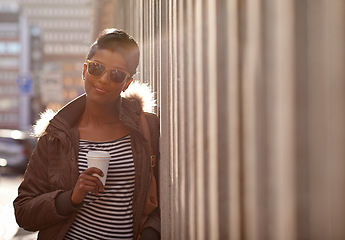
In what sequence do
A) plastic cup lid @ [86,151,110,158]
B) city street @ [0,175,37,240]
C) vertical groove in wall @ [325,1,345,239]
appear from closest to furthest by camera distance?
vertical groove in wall @ [325,1,345,239], plastic cup lid @ [86,151,110,158], city street @ [0,175,37,240]

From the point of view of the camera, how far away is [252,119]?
1.40 metres

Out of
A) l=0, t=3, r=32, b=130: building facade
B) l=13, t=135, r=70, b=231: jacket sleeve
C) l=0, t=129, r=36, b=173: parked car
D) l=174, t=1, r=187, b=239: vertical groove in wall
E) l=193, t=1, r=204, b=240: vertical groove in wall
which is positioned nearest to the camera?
l=193, t=1, r=204, b=240: vertical groove in wall

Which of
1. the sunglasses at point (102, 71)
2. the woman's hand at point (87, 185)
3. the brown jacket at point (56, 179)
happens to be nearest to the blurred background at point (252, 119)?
the brown jacket at point (56, 179)

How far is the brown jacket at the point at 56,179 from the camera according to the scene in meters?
2.76

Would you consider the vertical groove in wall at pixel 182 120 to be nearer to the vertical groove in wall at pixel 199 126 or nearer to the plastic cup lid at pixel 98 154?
the vertical groove in wall at pixel 199 126

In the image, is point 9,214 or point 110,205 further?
point 9,214

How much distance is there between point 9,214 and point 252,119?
1032 cm

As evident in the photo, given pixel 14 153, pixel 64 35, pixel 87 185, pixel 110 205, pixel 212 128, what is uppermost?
pixel 64 35

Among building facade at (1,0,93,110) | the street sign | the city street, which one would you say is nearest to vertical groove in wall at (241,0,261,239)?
the city street

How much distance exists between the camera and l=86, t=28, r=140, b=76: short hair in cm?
283

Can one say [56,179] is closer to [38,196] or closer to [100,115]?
[38,196]

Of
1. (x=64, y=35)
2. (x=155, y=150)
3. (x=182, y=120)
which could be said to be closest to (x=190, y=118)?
(x=182, y=120)

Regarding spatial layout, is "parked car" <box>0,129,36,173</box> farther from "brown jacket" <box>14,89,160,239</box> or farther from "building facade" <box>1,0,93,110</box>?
"building facade" <box>1,0,93,110</box>

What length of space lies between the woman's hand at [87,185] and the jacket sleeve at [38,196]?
169mm
